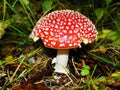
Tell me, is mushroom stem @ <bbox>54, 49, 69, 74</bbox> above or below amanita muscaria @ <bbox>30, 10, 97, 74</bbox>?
below

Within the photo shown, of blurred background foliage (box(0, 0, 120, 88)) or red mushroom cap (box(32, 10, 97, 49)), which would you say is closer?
red mushroom cap (box(32, 10, 97, 49))

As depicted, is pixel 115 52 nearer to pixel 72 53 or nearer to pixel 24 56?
pixel 72 53

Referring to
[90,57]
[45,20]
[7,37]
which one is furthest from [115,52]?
[7,37]

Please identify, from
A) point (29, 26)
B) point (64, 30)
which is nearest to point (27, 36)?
point (29, 26)

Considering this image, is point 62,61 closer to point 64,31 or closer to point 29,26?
point 64,31

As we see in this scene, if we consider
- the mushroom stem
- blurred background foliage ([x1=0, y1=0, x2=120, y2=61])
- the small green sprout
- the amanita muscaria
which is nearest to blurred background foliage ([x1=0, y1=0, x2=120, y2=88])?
blurred background foliage ([x1=0, y1=0, x2=120, y2=61])

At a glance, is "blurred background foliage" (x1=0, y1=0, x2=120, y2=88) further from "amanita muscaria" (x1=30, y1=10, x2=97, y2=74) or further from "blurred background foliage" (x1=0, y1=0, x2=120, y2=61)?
"amanita muscaria" (x1=30, y1=10, x2=97, y2=74)

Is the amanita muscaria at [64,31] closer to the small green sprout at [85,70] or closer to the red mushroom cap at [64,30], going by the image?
the red mushroom cap at [64,30]
